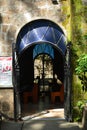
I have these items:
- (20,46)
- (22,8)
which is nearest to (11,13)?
(22,8)

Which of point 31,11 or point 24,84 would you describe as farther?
point 24,84

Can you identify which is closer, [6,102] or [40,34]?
[40,34]

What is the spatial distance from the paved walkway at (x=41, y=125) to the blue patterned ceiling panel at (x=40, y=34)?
2.50m

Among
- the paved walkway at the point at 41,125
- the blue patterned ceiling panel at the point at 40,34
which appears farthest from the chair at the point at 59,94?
the blue patterned ceiling panel at the point at 40,34

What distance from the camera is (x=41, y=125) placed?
12336 millimetres

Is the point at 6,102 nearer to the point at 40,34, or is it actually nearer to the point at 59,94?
the point at 40,34

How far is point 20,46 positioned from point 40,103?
14.2 ft

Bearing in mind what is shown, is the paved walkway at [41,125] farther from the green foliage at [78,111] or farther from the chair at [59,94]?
the chair at [59,94]

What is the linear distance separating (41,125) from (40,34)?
3.19m

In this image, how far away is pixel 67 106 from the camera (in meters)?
12.9

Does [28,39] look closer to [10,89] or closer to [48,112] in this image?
[10,89]

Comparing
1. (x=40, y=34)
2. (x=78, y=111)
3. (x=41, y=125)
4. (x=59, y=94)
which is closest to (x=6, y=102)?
(x=41, y=125)

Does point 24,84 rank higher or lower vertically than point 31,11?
lower

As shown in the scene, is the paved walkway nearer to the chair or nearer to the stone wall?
the stone wall
